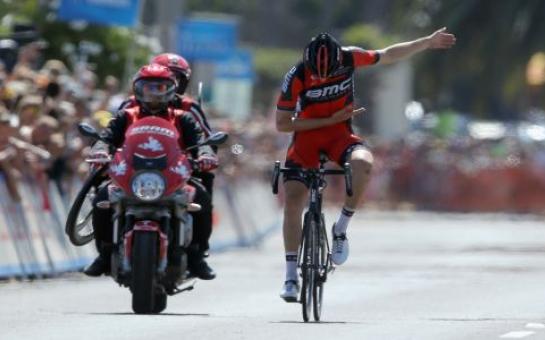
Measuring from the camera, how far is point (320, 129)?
1507 centimetres

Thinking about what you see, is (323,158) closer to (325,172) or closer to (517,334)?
(325,172)

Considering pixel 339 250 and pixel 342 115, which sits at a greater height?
pixel 342 115

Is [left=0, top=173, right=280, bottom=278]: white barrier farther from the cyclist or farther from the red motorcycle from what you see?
the cyclist

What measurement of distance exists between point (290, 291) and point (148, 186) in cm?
128

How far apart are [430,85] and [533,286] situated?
126 feet

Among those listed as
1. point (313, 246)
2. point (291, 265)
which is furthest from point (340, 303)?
point (313, 246)

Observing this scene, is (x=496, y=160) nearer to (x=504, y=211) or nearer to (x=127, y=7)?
(x=504, y=211)

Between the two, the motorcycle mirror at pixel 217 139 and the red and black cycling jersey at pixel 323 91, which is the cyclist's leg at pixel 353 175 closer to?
the red and black cycling jersey at pixel 323 91

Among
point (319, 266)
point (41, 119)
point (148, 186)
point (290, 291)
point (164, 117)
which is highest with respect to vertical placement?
point (41, 119)

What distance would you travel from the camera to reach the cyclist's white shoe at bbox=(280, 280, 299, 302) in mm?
14461

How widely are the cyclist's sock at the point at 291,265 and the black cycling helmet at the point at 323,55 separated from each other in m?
1.35

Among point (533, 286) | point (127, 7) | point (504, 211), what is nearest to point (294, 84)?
point (533, 286)

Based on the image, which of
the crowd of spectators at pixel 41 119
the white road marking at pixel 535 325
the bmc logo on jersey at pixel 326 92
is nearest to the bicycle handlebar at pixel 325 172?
the bmc logo on jersey at pixel 326 92

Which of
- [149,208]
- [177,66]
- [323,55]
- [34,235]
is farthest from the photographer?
[34,235]
